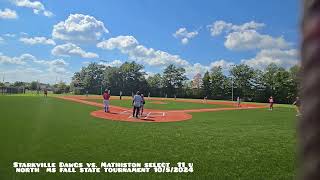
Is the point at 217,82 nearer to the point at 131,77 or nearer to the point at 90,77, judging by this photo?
the point at 131,77

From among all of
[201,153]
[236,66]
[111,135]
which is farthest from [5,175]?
[236,66]

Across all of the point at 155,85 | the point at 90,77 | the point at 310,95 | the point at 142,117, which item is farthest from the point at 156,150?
the point at 90,77

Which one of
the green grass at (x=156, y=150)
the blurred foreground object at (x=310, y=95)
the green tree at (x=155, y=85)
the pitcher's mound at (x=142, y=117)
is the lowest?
the green grass at (x=156, y=150)

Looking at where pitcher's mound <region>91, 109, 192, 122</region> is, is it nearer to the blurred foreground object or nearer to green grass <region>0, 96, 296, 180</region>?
green grass <region>0, 96, 296, 180</region>

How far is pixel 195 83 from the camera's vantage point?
111 metres

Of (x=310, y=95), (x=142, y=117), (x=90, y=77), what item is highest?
(x=90, y=77)

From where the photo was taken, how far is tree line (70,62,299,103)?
290ft

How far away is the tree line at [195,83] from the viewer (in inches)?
3479

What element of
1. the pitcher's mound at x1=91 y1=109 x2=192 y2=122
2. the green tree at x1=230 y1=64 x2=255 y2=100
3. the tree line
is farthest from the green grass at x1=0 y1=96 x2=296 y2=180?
the green tree at x1=230 y1=64 x2=255 y2=100

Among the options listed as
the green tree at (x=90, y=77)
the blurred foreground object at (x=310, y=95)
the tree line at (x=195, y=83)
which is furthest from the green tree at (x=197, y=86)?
the blurred foreground object at (x=310, y=95)

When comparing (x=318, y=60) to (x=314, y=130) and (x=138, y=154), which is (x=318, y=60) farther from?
(x=138, y=154)

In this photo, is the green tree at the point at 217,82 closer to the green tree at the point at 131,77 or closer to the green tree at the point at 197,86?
the green tree at the point at 197,86

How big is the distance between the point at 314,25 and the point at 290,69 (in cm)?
9974

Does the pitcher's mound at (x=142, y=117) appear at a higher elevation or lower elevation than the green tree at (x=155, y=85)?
lower
